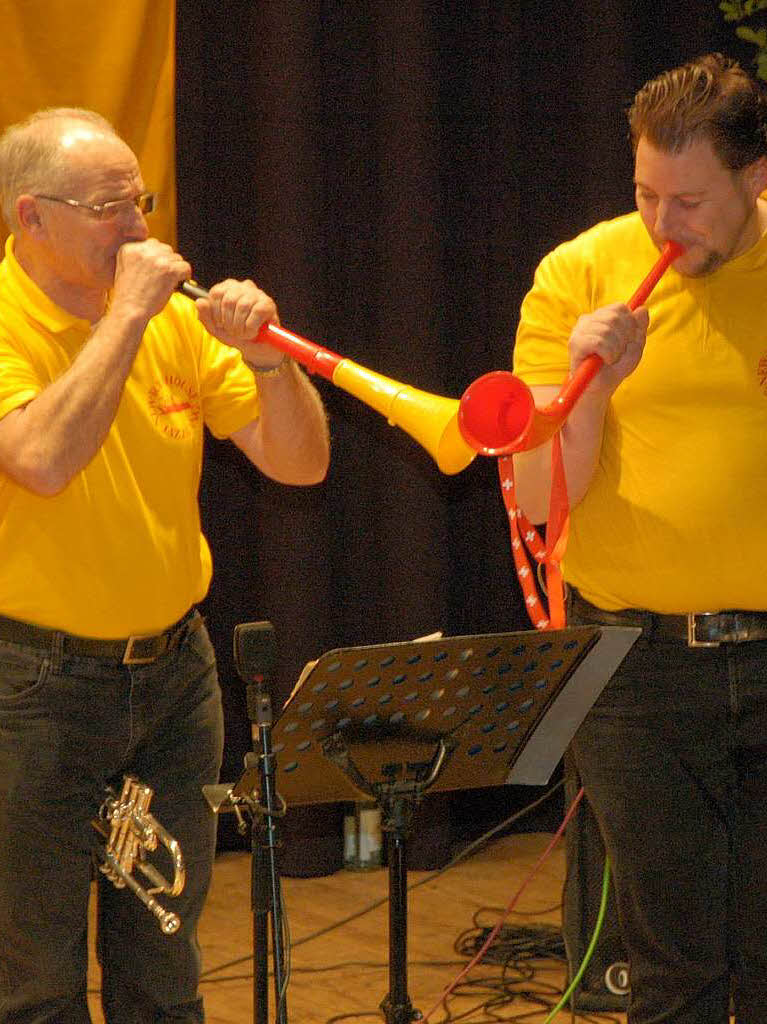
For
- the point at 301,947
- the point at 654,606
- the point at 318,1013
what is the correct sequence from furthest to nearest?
the point at 301,947, the point at 318,1013, the point at 654,606

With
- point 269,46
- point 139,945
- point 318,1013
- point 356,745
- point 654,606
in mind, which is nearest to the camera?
point 356,745

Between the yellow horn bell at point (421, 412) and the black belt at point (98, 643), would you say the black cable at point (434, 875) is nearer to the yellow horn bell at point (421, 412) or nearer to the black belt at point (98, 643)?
the black belt at point (98, 643)

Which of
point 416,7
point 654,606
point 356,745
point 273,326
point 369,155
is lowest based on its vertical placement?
point 356,745

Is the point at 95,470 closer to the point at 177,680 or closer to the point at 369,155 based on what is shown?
the point at 177,680

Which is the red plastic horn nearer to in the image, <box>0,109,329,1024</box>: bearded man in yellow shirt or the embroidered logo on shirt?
<box>0,109,329,1024</box>: bearded man in yellow shirt

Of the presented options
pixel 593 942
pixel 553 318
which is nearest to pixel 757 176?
pixel 553 318

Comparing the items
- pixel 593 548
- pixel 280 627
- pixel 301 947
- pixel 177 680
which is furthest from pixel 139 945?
pixel 280 627

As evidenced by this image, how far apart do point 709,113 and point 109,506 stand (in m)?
1.02

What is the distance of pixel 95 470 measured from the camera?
7.42 feet

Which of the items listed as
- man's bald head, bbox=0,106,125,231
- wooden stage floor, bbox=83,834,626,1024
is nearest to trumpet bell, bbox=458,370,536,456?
man's bald head, bbox=0,106,125,231

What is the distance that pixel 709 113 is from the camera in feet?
6.90

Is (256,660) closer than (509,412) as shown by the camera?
Yes

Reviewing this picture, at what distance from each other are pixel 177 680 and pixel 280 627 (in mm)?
1730

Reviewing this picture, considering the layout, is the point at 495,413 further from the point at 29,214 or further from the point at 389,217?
the point at 389,217
